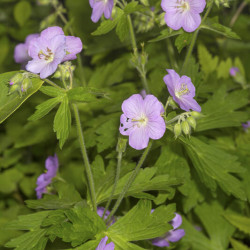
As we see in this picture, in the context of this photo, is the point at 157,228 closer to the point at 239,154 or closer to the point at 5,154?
the point at 239,154

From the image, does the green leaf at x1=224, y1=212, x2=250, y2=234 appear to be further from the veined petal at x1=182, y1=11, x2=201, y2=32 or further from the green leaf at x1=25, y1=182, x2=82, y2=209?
the veined petal at x1=182, y1=11, x2=201, y2=32

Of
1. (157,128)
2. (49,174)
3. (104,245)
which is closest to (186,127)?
(157,128)

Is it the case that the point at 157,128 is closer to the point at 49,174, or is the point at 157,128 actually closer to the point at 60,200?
the point at 60,200

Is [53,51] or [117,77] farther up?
[53,51]

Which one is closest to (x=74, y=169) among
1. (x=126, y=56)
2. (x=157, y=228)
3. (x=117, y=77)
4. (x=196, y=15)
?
(x=117, y=77)

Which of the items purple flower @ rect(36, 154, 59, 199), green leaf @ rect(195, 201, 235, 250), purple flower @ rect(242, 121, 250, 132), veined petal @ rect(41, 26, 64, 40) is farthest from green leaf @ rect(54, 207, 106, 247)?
purple flower @ rect(242, 121, 250, 132)
